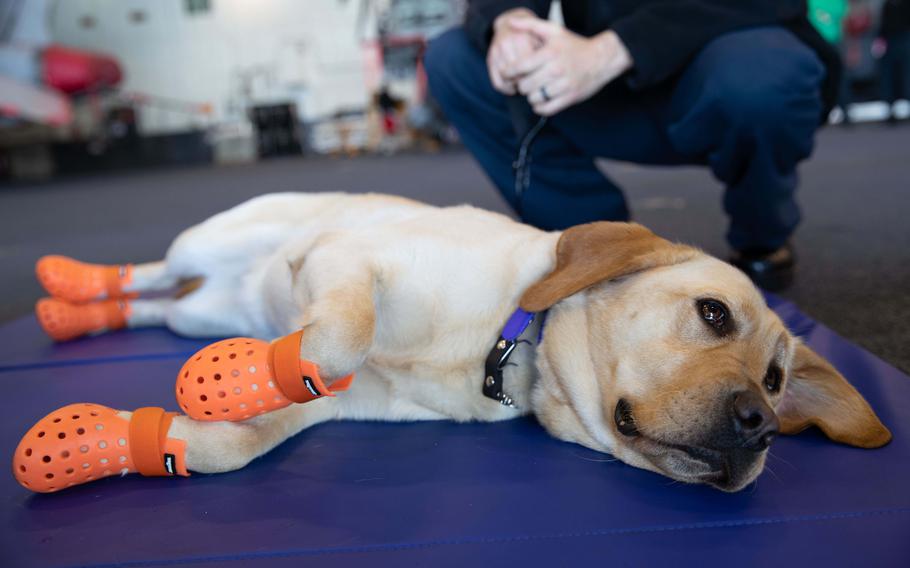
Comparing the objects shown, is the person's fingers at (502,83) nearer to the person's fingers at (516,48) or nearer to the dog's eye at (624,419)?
the person's fingers at (516,48)

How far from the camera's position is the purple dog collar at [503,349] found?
1462 mm

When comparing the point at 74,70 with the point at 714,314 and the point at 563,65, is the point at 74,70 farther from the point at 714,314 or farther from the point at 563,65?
the point at 714,314

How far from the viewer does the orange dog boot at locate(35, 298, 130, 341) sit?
2.25m

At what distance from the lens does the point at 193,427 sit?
1.33 meters

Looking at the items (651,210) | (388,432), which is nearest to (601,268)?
(388,432)

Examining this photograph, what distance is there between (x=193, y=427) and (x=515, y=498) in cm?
62

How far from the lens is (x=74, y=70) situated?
1505 centimetres

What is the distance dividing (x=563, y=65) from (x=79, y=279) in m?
1.75

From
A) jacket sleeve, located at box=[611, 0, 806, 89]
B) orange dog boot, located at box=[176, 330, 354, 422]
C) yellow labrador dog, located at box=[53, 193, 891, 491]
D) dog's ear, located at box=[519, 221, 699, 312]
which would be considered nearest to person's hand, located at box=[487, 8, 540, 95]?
jacket sleeve, located at box=[611, 0, 806, 89]

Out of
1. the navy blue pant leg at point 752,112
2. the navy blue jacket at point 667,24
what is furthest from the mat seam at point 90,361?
the navy blue pant leg at point 752,112

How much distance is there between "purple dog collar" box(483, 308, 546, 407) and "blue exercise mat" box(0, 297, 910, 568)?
0.12 m

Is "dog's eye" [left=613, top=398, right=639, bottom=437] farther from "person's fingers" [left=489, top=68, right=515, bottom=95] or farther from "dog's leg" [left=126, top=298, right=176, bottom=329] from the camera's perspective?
"dog's leg" [left=126, top=298, right=176, bottom=329]

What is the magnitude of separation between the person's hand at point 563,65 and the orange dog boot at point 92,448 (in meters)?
1.54

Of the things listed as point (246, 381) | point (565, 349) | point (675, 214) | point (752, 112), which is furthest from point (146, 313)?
point (675, 214)
